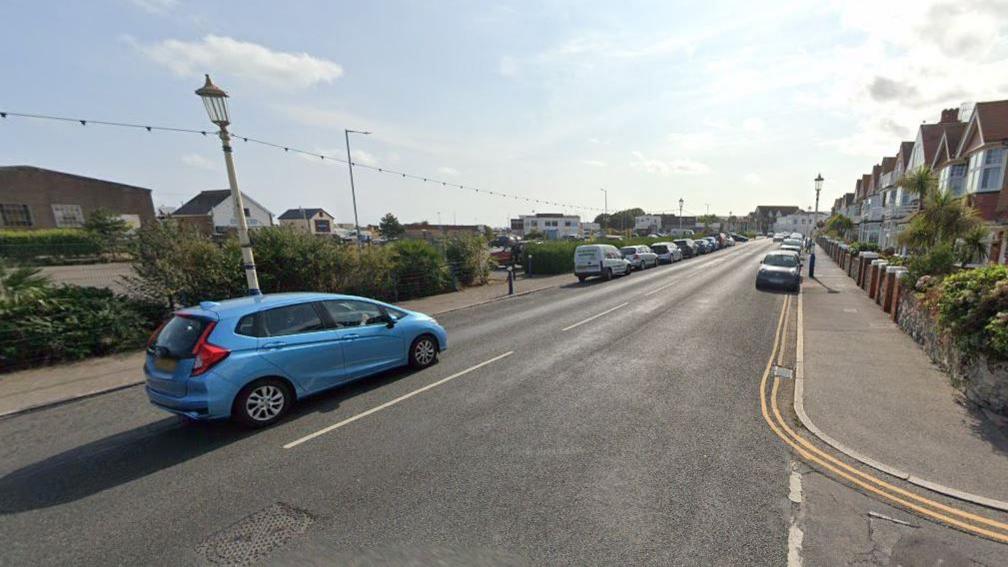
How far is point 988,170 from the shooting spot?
1972 centimetres

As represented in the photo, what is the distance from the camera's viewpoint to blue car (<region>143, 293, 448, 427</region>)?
14.8 ft

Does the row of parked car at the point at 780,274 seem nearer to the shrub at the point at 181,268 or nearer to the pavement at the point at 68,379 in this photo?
the shrub at the point at 181,268

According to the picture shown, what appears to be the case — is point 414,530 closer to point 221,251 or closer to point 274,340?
point 274,340

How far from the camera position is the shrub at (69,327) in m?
7.44

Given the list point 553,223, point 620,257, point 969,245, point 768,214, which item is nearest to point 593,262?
point 620,257

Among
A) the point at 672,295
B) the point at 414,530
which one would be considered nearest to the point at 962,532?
the point at 414,530

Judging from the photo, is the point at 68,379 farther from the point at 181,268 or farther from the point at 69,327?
the point at 181,268

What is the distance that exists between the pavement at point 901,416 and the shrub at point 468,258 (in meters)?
13.2

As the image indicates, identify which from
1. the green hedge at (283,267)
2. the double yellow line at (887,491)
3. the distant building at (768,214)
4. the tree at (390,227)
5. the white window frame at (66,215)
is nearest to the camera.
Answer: the double yellow line at (887,491)

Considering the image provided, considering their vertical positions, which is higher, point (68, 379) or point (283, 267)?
point (283, 267)

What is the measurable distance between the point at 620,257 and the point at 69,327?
21.4m

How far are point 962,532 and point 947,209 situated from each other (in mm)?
13058

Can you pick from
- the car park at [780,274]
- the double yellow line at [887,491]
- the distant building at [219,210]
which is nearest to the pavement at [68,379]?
the double yellow line at [887,491]

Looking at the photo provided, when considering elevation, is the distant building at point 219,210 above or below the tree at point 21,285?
above
